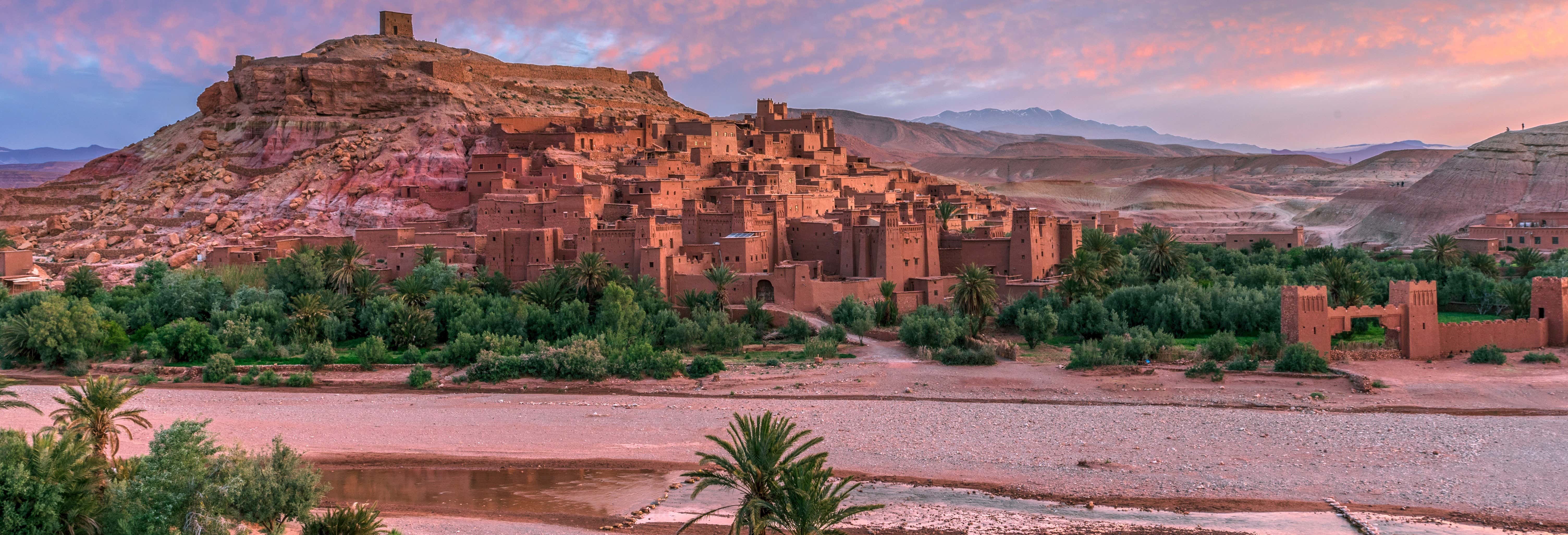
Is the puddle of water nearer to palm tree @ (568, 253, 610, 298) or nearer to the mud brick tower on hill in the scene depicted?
palm tree @ (568, 253, 610, 298)

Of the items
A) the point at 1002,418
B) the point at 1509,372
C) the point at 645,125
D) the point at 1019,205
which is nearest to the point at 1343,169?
the point at 1019,205

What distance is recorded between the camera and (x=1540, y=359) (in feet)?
74.7

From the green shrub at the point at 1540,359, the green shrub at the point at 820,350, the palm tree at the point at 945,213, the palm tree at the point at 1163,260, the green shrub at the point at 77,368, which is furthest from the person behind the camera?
the palm tree at the point at 945,213

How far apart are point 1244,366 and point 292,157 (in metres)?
30.8

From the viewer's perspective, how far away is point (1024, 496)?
1588 centimetres

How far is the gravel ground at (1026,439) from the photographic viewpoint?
52.5 feet

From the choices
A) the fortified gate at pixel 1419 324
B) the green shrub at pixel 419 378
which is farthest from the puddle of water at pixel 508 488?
the fortified gate at pixel 1419 324

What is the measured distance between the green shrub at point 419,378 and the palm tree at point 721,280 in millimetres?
6644

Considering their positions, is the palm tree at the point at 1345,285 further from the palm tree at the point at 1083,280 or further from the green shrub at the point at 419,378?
the green shrub at the point at 419,378

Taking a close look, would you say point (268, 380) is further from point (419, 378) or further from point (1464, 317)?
point (1464, 317)

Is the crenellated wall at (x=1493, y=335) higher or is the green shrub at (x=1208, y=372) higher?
the crenellated wall at (x=1493, y=335)

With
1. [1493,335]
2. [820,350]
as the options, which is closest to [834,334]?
[820,350]

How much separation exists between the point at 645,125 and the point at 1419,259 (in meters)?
24.5

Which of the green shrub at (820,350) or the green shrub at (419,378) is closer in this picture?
the green shrub at (419,378)
